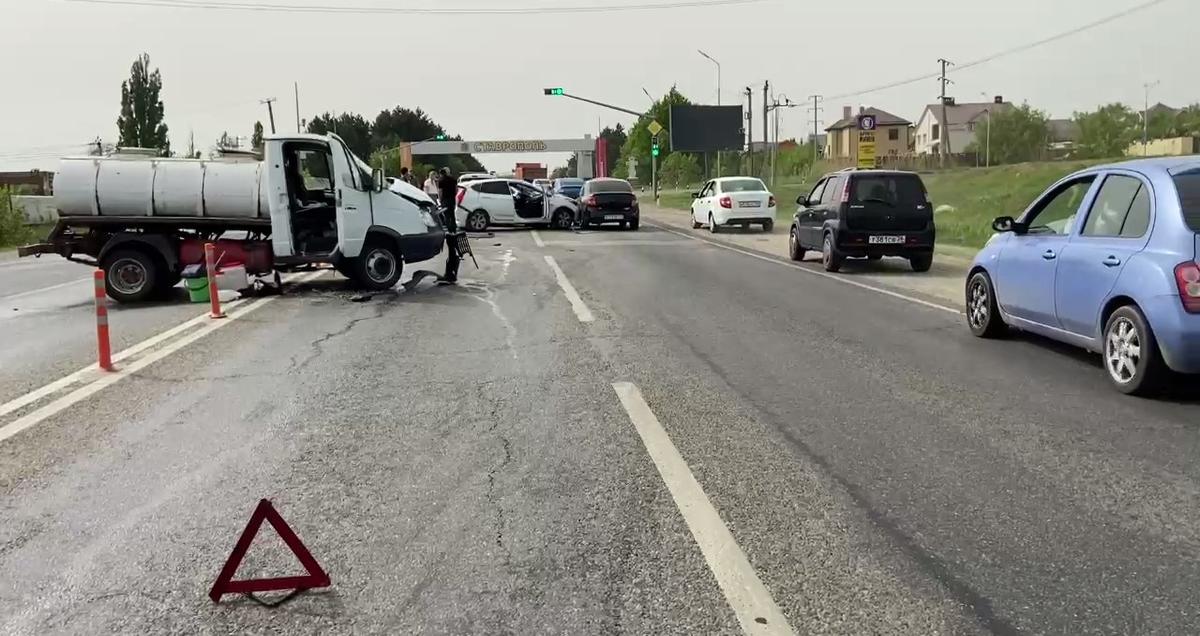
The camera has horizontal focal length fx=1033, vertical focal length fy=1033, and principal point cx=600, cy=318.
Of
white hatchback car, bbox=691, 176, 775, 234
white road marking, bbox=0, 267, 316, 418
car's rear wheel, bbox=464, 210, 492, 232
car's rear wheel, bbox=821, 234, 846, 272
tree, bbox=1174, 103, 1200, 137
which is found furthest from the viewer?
tree, bbox=1174, 103, 1200, 137

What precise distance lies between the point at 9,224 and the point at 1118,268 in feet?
113

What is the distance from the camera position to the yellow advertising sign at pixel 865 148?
28953 mm

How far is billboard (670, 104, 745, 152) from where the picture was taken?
64812mm

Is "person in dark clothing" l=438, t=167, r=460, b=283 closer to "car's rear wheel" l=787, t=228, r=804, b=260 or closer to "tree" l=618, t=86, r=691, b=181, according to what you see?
"car's rear wheel" l=787, t=228, r=804, b=260

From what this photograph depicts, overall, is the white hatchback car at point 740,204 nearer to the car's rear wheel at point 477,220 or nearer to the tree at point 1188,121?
the car's rear wheel at point 477,220

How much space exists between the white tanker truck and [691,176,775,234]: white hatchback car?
670 inches

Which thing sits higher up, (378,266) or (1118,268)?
(1118,268)

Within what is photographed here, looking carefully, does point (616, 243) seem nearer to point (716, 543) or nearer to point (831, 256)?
point (831, 256)

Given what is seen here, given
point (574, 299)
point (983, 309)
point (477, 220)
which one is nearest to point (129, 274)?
point (574, 299)

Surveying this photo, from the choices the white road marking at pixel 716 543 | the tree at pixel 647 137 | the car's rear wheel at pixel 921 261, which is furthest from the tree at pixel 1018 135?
the white road marking at pixel 716 543

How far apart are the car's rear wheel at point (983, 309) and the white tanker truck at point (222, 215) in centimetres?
793

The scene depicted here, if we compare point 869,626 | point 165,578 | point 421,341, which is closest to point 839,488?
point 869,626

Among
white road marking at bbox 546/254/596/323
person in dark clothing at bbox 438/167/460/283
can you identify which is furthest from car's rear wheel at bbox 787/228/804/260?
person in dark clothing at bbox 438/167/460/283

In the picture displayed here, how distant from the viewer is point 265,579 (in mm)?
4012
